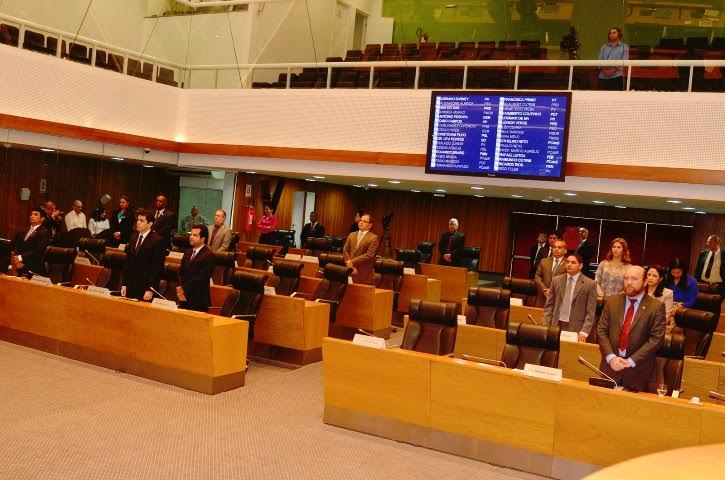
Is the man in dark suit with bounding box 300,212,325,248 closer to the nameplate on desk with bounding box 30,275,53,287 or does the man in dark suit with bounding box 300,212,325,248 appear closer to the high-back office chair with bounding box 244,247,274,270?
the high-back office chair with bounding box 244,247,274,270

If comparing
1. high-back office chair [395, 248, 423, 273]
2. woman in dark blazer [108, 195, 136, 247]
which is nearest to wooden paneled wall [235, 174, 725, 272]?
woman in dark blazer [108, 195, 136, 247]

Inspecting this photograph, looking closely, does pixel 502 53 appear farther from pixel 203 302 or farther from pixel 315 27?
pixel 203 302

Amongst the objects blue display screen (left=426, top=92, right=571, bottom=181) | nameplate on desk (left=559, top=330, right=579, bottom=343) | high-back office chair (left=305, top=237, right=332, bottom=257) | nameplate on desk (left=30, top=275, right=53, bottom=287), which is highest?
blue display screen (left=426, top=92, right=571, bottom=181)

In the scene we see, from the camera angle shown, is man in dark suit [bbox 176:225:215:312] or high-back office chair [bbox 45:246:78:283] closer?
man in dark suit [bbox 176:225:215:312]

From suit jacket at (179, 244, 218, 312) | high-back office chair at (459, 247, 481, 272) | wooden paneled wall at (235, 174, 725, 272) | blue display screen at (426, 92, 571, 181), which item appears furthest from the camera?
wooden paneled wall at (235, 174, 725, 272)

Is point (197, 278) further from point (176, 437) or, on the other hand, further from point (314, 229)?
point (314, 229)

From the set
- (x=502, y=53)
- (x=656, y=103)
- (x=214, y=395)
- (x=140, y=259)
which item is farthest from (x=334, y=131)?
(x=214, y=395)

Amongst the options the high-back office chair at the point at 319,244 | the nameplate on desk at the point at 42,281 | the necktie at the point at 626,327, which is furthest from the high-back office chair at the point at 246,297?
the high-back office chair at the point at 319,244

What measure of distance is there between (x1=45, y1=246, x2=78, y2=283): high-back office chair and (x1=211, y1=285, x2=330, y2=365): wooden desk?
2.99 m

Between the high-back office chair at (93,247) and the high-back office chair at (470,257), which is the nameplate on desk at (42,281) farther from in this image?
the high-back office chair at (470,257)

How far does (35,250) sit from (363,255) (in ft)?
13.8

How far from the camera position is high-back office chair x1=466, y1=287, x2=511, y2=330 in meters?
8.63

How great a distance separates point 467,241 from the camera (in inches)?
818

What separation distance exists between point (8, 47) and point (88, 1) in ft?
7.76
